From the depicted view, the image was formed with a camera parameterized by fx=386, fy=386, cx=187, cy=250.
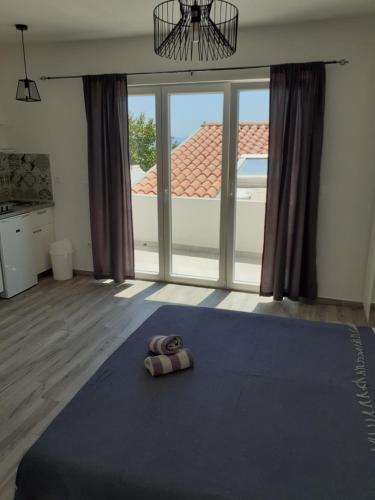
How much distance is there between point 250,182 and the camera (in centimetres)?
409

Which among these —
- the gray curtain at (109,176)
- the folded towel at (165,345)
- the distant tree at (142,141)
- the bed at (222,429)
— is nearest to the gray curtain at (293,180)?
the distant tree at (142,141)

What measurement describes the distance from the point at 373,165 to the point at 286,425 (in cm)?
280

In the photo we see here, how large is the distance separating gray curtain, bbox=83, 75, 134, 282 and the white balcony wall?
0.33m

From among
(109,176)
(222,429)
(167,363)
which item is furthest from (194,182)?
(222,429)

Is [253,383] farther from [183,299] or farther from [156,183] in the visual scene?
[156,183]

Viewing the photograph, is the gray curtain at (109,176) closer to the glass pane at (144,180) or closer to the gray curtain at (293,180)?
the glass pane at (144,180)

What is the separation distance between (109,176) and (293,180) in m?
1.95

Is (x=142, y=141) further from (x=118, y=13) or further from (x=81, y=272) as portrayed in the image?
(x=81, y=272)

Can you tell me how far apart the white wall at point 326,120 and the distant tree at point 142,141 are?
20.9 inches

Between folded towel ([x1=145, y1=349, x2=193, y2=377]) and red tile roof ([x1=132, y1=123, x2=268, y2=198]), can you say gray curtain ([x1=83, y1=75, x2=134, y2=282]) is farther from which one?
folded towel ([x1=145, y1=349, x2=193, y2=377])

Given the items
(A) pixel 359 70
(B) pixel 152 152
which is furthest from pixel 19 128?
(A) pixel 359 70

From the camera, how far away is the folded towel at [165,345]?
1970 mm

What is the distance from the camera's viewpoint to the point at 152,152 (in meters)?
4.30

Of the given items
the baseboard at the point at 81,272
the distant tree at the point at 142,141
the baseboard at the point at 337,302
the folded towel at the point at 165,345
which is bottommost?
the baseboard at the point at 337,302
